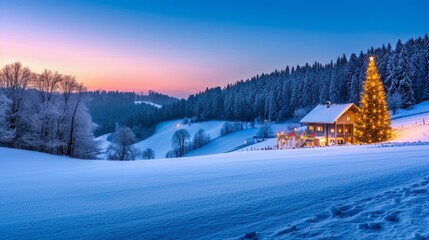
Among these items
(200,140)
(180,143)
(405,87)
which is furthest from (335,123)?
(180,143)

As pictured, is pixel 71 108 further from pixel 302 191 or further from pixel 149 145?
pixel 149 145

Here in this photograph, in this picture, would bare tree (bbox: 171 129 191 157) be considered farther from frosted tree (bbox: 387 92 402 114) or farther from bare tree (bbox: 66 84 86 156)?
frosted tree (bbox: 387 92 402 114)

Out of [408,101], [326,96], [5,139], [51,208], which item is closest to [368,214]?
[51,208]

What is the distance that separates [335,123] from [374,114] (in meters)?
18.4

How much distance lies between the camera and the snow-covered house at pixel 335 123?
53.2m

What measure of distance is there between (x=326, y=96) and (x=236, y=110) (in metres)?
42.3

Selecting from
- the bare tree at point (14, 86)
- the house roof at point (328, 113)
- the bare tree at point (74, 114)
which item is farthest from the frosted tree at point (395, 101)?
the bare tree at point (14, 86)

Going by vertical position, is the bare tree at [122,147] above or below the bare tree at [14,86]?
below

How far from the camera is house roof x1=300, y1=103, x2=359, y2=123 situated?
174 ft

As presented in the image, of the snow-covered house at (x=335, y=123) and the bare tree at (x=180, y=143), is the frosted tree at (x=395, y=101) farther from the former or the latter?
the bare tree at (x=180, y=143)

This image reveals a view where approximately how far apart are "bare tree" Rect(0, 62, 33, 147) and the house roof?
46496mm

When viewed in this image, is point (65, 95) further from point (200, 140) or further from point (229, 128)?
point (229, 128)

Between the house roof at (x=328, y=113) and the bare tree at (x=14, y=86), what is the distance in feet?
153

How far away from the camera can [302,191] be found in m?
6.39
